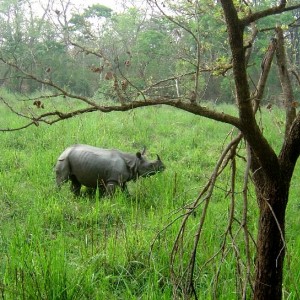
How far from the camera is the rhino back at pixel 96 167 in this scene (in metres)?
5.31

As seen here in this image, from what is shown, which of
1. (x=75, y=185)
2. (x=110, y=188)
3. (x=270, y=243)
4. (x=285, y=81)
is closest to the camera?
(x=270, y=243)

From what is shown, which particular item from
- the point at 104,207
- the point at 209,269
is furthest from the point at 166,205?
the point at 209,269

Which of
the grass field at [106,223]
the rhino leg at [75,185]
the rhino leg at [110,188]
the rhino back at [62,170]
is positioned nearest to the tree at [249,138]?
the grass field at [106,223]

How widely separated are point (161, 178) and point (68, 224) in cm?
168

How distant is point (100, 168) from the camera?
5.31 m

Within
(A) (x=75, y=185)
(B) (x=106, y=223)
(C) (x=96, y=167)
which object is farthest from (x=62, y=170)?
(B) (x=106, y=223)

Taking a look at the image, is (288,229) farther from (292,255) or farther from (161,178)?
(161,178)

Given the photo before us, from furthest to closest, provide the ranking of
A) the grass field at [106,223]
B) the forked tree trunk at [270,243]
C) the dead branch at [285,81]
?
the grass field at [106,223], the dead branch at [285,81], the forked tree trunk at [270,243]

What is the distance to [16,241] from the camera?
3102 mm

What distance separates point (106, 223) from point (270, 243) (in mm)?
2519

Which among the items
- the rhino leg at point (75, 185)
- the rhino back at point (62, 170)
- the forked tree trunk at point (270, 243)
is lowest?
the rhino leg at point (75, 185)

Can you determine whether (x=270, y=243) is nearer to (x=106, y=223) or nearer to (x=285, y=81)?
(x=285, y=81)

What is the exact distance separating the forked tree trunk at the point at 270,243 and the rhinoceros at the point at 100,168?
3.39m

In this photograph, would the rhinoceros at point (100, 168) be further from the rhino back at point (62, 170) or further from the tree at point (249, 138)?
the tree at point (249, 138)
